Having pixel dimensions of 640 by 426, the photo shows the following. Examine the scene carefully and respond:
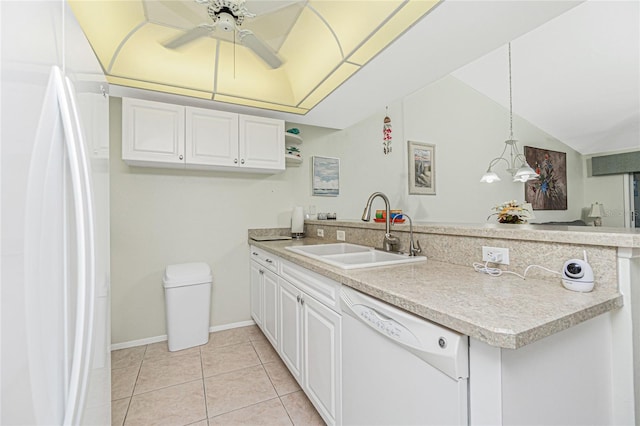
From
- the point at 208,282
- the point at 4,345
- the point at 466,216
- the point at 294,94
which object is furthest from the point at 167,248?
the point at 466,216

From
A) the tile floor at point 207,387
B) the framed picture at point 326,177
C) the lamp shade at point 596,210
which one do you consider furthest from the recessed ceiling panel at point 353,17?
the lamp shade at point 596,210

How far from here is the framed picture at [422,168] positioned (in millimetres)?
3980

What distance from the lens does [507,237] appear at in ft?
3.87

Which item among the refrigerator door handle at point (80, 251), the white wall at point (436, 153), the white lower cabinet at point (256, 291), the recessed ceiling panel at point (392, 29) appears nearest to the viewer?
the refrigerator door handle at point (80, 251)

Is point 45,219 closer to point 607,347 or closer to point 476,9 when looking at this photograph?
point 607,347

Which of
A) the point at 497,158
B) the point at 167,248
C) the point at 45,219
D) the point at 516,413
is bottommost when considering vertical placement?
the point at 516,413

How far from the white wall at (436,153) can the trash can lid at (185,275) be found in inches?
50.1

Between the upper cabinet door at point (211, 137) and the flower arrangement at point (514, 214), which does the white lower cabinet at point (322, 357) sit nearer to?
the upper cabinet door at point (211, 137)

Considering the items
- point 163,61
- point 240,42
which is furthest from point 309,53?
point 163,61

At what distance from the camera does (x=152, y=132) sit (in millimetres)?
2238

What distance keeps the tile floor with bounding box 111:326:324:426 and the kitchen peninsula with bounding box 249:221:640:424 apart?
1.05 metres

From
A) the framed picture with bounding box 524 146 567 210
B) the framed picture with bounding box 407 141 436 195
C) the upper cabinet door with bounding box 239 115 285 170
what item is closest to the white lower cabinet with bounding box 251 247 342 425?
the upper cabinet door with bounding box 239 115 285 170

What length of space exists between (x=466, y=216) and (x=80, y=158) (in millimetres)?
4967

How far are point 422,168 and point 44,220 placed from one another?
4.16 metres
